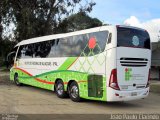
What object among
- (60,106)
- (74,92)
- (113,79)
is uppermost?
(113,79)

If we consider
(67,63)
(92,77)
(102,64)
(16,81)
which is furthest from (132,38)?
(16,81)

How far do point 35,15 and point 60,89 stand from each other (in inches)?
477

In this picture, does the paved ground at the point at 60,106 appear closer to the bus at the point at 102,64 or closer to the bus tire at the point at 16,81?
the bus at the point at 102,64

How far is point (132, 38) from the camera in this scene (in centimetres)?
1451

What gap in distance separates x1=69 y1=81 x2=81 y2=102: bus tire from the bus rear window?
3.02 metres

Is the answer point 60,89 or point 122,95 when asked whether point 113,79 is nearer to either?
point 122,95

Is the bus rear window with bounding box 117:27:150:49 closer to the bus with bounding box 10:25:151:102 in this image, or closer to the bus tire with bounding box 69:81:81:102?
the bus with bounding box 10:25:151:102

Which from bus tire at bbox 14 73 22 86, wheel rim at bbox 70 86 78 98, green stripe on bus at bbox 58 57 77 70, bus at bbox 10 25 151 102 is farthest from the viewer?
bus tire at bbox 14 73 22 86

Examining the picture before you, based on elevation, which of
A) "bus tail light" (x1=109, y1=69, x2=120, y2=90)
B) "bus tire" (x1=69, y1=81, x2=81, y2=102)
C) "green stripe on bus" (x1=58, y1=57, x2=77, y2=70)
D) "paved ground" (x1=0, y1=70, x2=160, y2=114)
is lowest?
"paved ground" (x1=0, y1=70, x2=160, y2=114)

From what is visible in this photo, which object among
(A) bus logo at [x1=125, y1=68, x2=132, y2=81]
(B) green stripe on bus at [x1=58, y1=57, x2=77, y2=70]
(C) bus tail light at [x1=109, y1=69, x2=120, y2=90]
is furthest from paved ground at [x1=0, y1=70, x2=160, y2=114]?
(B) green stripe on bus at [x1=58, y1=57, x2=77, y2=70]

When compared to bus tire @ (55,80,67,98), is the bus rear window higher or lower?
higher

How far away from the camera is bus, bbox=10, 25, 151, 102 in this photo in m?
13.8

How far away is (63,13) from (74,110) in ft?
53.6

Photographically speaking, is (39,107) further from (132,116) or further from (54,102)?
(132,116)
